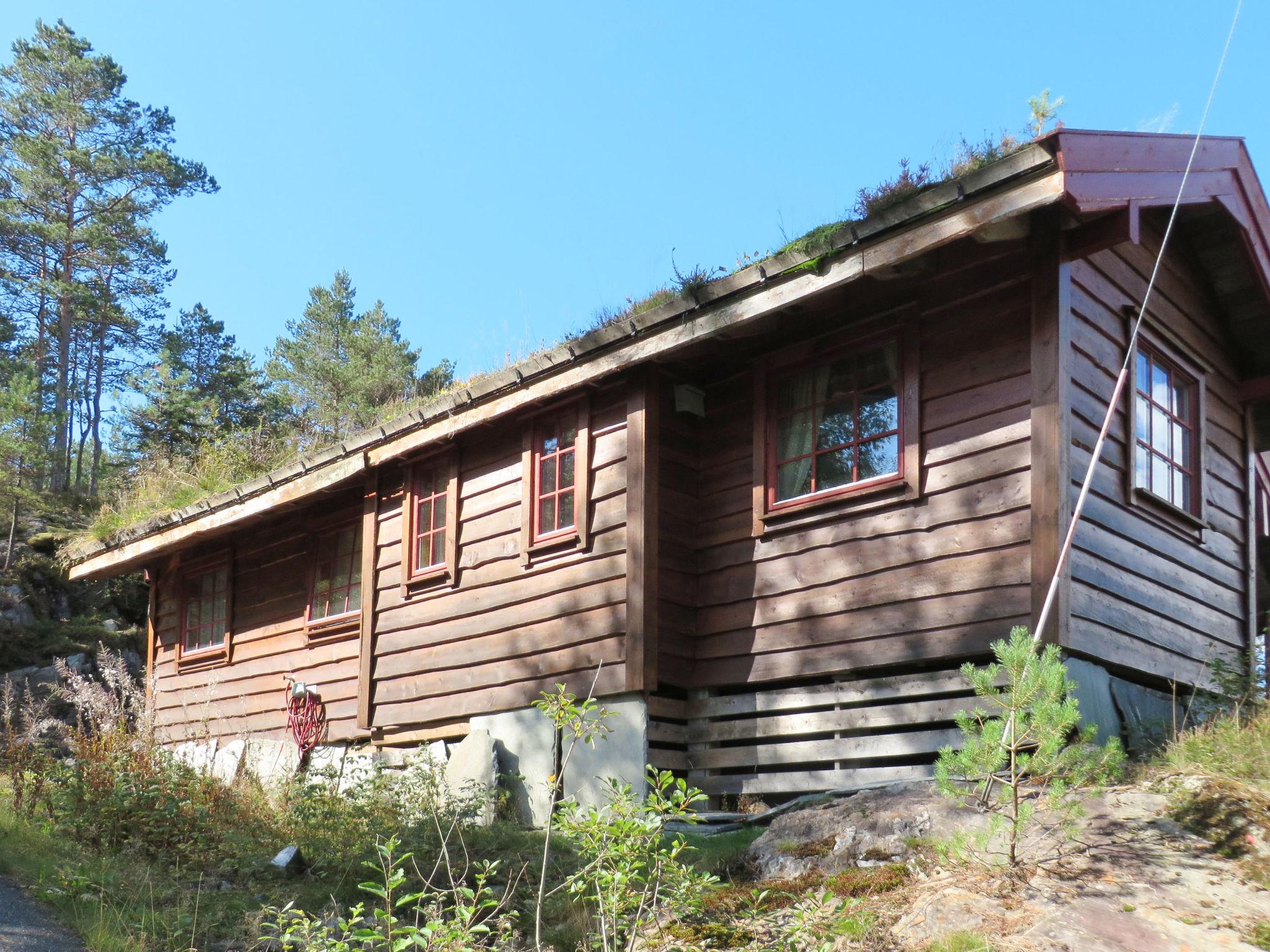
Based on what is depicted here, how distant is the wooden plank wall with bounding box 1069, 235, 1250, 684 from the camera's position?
8062mm

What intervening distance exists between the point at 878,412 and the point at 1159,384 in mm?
2342

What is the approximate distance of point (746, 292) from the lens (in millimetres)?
8805

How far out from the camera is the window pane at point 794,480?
9219 millimetres

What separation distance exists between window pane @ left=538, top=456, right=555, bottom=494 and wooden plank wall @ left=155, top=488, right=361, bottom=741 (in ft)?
12.0

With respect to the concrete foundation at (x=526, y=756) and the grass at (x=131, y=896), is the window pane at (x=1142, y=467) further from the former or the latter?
the grass at (x=131, y=896)

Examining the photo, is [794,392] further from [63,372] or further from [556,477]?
[63,372]

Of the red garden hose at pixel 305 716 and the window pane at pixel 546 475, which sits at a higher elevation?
the window pane at pixel 546 475

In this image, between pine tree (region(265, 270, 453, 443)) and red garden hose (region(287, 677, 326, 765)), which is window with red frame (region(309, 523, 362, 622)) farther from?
pine tree (region(265, 270, 453, 443))

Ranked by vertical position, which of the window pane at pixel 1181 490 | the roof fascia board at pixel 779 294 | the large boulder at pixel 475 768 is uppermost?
the roof fascia board at pixel 779 294

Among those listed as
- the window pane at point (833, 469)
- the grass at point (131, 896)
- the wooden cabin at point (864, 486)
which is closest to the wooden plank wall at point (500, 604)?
the wooden cabin at point (864, 486)

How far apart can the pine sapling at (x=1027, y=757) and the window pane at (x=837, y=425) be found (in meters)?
3.27

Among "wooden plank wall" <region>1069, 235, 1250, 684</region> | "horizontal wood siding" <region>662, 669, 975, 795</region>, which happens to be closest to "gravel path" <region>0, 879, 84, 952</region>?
"horizontal wood siding" <region>662, 669, 975, 795</region>

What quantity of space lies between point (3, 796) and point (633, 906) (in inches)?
263

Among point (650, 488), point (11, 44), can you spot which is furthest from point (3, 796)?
Answer: point (11, 44)
